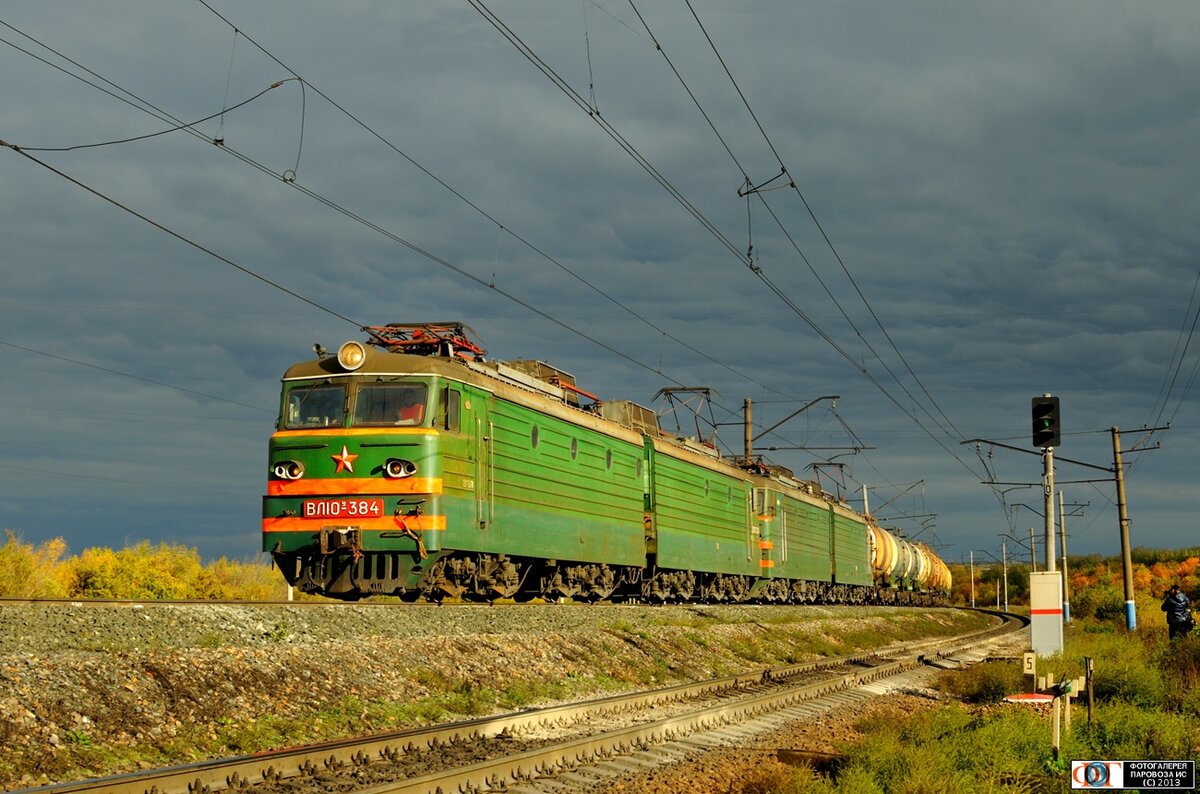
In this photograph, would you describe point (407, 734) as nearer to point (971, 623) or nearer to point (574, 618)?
point (574, 618)

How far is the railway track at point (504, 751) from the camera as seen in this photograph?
9273 millimetres

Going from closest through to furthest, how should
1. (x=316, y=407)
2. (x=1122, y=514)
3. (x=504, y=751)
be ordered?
(x=504, y=751)
(x=316, y=407)
(x=1122, y=514)

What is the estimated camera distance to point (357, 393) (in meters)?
19.4

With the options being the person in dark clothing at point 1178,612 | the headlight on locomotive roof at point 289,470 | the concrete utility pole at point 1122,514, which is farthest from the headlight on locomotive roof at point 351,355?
the concrete utility pole at point 1122,514

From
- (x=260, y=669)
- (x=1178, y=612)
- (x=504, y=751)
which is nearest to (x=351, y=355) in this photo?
(x=260, y=669)

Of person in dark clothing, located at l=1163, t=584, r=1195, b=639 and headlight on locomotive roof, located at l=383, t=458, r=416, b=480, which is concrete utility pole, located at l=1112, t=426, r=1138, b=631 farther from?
headlight on locomotive roof, located at l=383, t=458, r=416, b=480

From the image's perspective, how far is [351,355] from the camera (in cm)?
1972

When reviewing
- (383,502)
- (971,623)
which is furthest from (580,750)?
(971,623)

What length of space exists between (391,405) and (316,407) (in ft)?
4.49

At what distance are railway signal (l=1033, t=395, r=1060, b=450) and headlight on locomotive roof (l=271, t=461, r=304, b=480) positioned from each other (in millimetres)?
12714

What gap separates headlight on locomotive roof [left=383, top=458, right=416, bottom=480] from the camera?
61.0 feet

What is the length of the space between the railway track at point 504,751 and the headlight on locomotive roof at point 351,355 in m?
7.41

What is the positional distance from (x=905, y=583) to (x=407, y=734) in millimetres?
67402

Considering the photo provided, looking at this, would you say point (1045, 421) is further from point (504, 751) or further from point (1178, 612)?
point (504, 751)
